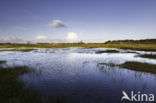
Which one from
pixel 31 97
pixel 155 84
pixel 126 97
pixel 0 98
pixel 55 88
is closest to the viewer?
pixel 0 98

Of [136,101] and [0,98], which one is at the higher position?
[0,98]

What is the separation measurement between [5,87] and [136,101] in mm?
10594

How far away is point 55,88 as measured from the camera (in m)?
10.3

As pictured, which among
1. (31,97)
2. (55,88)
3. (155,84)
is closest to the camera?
(31,97)

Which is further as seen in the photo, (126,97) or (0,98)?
(126,97)

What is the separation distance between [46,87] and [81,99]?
4.02 meters

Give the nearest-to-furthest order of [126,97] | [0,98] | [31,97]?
[0,98]
[31,97]
[126,97]

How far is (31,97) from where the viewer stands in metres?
7.94

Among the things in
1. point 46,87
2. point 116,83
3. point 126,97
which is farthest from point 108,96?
point 46,87

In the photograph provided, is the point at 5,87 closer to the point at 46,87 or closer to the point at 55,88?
the point at 46,87

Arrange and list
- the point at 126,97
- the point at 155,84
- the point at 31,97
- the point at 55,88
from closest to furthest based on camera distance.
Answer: the point at 31,97 → the point at 126,97 → the point at 55,88 → the point at 155,84

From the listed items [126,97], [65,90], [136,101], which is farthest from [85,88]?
[136,101]

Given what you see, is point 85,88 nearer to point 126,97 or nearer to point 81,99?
point 81,99

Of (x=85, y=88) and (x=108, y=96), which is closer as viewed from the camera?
(x=108, y=96)
